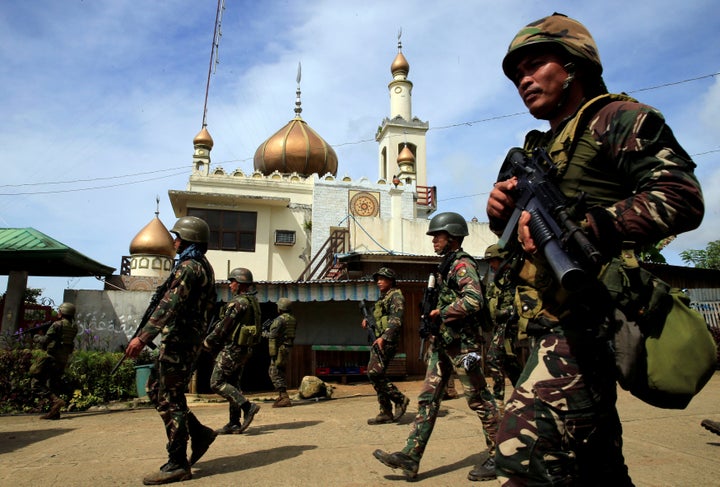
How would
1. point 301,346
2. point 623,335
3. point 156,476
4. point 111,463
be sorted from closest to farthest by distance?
point 623,335
point 156,476
point 111,463
point 301,346

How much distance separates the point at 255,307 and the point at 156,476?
3.61 meters

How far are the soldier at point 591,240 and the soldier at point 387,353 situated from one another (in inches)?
176

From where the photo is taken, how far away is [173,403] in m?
4.05

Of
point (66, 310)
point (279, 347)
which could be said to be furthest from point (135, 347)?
point (66, 310)

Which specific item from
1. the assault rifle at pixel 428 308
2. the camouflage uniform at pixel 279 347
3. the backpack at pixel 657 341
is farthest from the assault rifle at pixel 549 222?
the camouflage uniform at pixel 279 347

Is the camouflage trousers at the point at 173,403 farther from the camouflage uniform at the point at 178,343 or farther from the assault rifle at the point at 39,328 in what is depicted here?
the assault rifle at the point at 39,328

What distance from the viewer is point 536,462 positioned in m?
1.71

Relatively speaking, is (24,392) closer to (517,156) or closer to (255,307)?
(255,307)

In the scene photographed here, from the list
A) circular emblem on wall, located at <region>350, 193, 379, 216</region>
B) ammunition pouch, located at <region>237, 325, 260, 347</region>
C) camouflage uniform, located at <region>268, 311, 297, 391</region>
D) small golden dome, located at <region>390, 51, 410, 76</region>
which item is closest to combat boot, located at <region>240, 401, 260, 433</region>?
ammunition pouch, located at <region>237, 325, 260, 347</region>

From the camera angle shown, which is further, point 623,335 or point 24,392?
point 24,392

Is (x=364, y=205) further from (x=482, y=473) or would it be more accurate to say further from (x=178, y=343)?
(x=482, y=473)

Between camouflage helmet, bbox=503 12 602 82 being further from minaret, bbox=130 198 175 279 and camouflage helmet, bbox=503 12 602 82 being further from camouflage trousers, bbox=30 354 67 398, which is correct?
minaret, bbox=130 198 175 279

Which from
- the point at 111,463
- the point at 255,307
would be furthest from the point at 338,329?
the point at 111,463

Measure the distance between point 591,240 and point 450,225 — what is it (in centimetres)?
285
